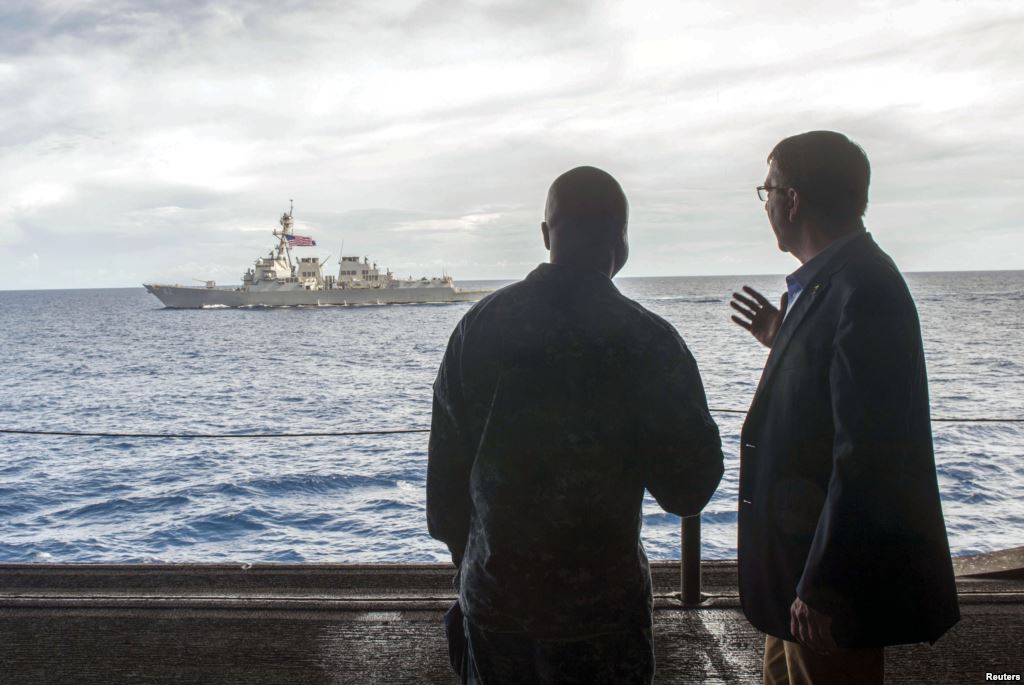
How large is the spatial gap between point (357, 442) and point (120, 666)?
1577 centimetres

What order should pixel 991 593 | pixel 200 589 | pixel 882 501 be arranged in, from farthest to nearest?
pixel 200 589 → pixel 991 593 → pixel 882 501

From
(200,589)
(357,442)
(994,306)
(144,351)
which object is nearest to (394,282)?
(144,351)

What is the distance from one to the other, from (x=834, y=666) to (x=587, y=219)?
109 cm

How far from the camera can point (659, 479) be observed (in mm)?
1604

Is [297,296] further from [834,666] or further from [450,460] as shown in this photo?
[834,666]

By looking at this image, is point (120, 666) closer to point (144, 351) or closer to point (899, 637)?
point (899, 637)

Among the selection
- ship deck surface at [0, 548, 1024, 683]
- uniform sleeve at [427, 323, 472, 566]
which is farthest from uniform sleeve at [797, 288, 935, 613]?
ship deck surface at [0, 548, 1024, 683]

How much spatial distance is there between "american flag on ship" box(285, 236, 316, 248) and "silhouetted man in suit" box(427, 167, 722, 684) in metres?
75.6

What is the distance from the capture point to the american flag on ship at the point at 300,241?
73.8 metres

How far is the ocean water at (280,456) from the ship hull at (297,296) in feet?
119

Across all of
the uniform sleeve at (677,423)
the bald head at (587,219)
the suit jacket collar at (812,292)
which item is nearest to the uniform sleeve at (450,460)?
the bald head at (587,219)

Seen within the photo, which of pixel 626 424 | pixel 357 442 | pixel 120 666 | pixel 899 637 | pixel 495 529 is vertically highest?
pixel 626 424

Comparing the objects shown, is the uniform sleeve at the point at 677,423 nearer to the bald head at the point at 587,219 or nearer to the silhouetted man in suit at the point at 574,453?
the silhouetted man in suit at the point at 574,453

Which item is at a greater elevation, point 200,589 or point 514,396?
point 514,396
